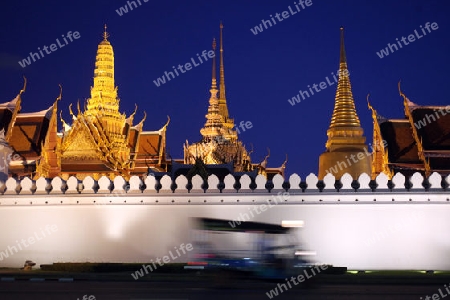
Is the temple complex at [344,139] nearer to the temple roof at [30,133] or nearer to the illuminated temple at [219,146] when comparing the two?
the illuminated temple at [219,146]

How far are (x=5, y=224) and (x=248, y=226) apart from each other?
8671 mm

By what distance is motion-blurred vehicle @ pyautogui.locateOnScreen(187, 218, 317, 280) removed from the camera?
54.6 feet

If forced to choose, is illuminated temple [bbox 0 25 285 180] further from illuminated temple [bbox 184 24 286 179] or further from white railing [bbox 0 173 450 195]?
white railing [bbox 0 173 450 195]

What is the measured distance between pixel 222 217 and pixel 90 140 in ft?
58.5

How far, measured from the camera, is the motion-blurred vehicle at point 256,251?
54.6 feet

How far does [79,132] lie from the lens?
39.1 m

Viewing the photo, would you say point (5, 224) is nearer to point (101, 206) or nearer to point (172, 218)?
point (101, 206)

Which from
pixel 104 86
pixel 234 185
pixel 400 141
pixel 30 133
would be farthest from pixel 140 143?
pixel 234 185

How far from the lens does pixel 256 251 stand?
16641 millimetres

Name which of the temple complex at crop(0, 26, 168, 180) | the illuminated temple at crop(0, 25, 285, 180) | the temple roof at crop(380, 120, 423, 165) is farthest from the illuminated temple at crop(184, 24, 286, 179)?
the temple roof at crop(380, 120, 423, 165)

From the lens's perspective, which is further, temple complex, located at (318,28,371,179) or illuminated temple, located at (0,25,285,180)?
temple complex, located at (318,28,371,179)

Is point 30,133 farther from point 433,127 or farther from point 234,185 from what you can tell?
point 234,185

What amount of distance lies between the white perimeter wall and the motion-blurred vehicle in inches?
188

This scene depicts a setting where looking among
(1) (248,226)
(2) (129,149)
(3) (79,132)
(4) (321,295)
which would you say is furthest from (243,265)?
(2) (129,149)
